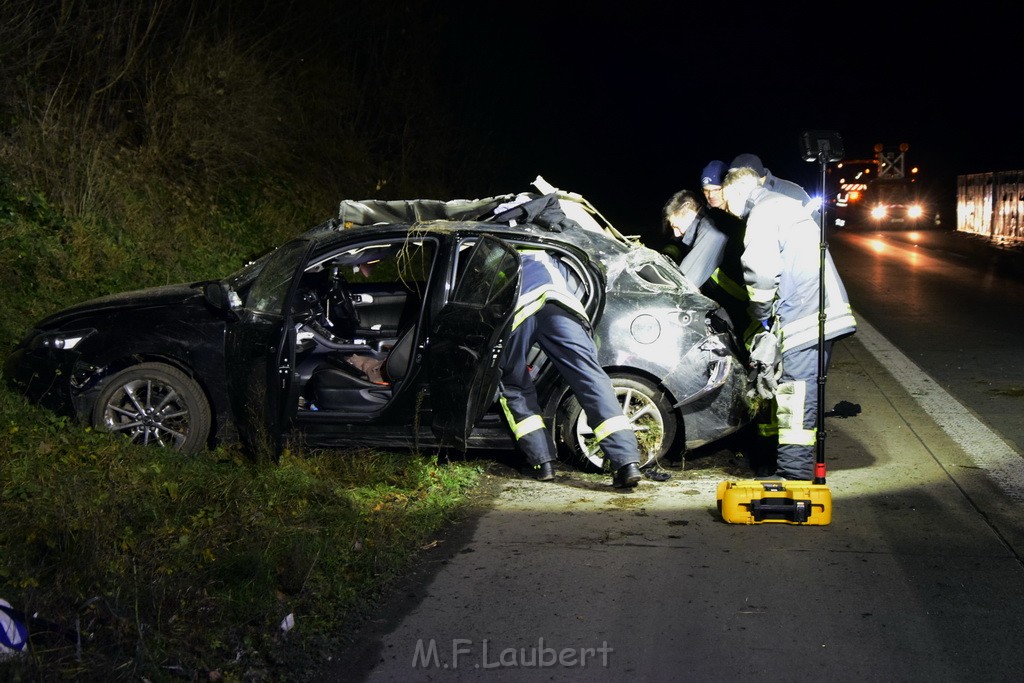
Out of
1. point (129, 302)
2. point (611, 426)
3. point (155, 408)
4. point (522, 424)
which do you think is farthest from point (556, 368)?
point (129, 302)

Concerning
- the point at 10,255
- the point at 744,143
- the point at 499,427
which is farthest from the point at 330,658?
the point at 744,143

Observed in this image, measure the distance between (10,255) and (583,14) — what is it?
1171 inches

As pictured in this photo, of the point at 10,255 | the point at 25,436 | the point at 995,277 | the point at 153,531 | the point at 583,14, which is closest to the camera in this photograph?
the point at 153,531

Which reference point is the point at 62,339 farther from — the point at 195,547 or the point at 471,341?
the point at 471,341

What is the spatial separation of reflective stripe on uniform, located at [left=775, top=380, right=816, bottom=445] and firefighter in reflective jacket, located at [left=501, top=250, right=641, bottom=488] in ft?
2.77

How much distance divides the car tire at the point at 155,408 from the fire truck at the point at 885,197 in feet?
90.4

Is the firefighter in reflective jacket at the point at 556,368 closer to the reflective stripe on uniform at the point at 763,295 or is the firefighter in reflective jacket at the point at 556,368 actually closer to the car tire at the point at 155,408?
the reflective stripe on uniform at the point at 763,295

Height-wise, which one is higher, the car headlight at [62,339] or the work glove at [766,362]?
the car headlight at [62,339]

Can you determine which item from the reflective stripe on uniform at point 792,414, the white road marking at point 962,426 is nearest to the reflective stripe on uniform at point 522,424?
the reflective stripe on uniform at point 792,414

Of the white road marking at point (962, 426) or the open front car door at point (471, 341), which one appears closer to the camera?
the open front car door at point (471, 341)

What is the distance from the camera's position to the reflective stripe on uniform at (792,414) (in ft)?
21.2

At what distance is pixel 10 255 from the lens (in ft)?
32.0

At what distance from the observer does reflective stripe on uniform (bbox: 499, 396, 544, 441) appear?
21.8 ft

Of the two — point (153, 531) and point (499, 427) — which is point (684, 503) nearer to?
point (499, 427)
